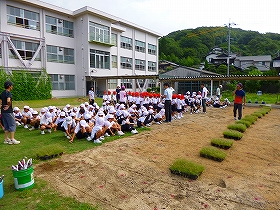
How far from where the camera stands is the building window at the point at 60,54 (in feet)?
76.5

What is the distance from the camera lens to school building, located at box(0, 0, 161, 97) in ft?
67.2

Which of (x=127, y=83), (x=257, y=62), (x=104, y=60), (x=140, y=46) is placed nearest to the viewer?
(x=104, y=60)

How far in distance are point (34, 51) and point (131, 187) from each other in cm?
→ 2225

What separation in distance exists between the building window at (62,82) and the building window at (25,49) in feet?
9.28

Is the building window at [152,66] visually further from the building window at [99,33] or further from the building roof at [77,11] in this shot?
the building window at [99,33]

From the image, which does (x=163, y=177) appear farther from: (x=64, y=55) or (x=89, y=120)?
(x=64, y=55)

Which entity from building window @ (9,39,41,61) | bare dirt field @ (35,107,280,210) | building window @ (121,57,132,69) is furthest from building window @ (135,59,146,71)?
bare dirt field @ (35,107,280,210)

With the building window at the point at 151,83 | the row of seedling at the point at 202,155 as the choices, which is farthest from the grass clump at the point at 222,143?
the building window at the point at 151,83

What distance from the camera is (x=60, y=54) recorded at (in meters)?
24.4

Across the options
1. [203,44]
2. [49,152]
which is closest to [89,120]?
[49,152]


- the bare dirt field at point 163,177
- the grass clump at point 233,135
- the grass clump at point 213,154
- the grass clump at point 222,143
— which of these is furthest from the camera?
the grass clump at point 233,135

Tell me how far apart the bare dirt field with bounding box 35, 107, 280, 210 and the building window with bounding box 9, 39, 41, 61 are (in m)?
18.9

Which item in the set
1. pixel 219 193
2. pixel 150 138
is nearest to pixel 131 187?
pixel 219 193

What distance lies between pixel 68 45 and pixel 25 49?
16.5ft
